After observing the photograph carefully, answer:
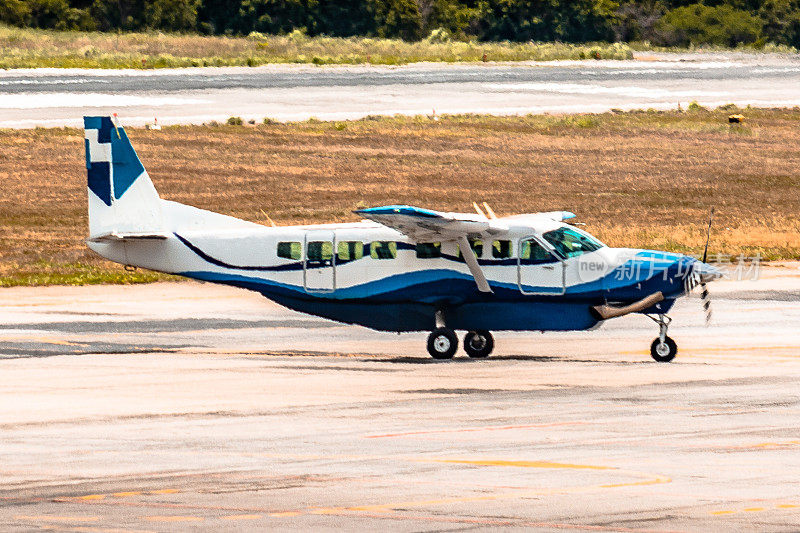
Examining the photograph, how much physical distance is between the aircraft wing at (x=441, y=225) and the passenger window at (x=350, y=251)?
0.84 m

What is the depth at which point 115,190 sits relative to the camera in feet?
89.1

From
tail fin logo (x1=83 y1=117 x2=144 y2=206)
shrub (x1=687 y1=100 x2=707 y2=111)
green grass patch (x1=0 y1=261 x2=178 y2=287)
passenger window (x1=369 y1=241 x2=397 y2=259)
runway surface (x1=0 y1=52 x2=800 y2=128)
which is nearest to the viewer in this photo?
passenger window (x1=369 y1=241 x2=397 y2=259)

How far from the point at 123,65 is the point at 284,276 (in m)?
61.9

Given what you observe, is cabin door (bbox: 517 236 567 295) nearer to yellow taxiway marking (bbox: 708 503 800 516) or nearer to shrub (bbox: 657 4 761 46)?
yellow taxiway marking (bbox: 708 503 800 516)

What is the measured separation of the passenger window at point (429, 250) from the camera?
85.6 feet

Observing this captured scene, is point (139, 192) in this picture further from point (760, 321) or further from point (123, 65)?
point (123, 65)

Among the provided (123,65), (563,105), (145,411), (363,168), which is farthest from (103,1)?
(145,411)

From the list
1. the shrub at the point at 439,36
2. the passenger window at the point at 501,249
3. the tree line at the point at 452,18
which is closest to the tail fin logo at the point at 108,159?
the passenger window at the point at 501,249

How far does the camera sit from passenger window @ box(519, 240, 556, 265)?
25781 mm

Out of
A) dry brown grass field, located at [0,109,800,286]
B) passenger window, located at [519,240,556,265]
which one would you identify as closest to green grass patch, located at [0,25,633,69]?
dry brown grass field, located at [0,109,800,286]

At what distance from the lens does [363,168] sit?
2208 inches

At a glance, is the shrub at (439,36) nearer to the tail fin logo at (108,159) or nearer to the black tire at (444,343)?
the tail fin logo at (108,159)

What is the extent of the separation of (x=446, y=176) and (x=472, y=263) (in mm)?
29586

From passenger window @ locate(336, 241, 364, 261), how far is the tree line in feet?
279
